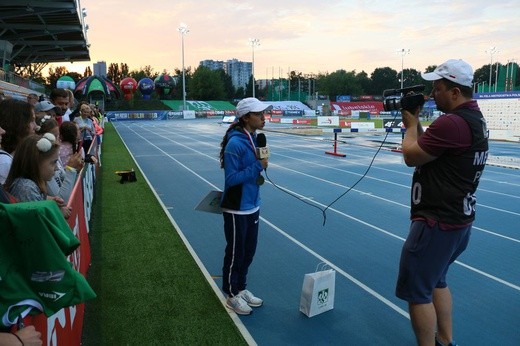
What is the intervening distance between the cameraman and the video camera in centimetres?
13

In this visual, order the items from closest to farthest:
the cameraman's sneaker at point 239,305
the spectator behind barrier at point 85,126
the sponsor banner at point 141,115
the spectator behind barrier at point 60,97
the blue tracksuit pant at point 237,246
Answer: the blue tracksuit pant at point 237,246, the cameraman's sneaker at point 239,305, the spectator behind barrier at point 60,97, the spectator behind barrier at point 85,126, the sponsor banner at point 141,115

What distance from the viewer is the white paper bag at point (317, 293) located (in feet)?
13.7

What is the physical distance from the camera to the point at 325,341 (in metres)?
3.82

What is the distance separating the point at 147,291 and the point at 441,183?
3.32 meters

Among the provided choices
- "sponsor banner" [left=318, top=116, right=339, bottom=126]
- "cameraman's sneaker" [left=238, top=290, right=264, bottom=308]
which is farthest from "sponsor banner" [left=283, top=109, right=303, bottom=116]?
"cameraman's sneaker" [left=238, top=290, right=264, bottom=308]

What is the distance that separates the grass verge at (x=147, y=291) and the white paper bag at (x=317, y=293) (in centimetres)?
74

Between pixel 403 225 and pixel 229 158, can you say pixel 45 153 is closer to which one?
pixel 229 158

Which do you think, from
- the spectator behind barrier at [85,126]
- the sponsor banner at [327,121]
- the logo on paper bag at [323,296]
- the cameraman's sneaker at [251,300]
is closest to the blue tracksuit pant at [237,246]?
the cameraman's sneaker at [251,300]

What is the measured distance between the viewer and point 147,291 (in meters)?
4.80

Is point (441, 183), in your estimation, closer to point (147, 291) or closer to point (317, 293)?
point (317, 293)

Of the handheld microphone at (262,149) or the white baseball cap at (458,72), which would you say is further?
the handheld microphone at (262,149)

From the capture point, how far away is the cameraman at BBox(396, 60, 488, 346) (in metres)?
2.86

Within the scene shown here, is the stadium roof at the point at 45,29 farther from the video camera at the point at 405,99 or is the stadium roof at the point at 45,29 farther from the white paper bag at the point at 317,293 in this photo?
the video camera at the point at 405,99

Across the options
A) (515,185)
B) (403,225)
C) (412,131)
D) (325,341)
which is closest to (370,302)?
(325,341)
